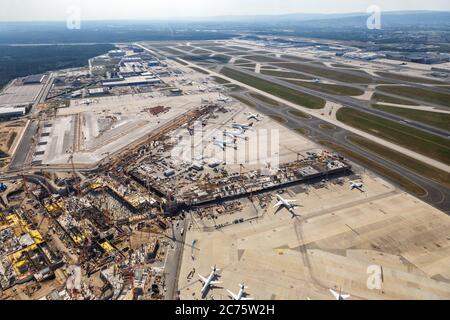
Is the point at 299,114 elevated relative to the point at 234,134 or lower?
elevated

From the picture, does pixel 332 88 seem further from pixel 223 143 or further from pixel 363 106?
pixel 223 143

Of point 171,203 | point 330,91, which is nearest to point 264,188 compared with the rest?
point 171,203

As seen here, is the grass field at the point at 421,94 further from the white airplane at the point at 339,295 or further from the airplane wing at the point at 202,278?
the airplane wing at the point at 202,278

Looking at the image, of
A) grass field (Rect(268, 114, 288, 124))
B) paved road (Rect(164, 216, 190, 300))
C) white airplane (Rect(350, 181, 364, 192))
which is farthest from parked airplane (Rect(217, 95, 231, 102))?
paved road (Rect(164, 216, 190, 300))

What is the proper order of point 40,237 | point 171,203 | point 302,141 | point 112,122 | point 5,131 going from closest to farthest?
point 40,237, point 171,203, point 302,141, point 5,131, point 112,122

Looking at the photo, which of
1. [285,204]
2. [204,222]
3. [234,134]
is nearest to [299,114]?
[234,134]

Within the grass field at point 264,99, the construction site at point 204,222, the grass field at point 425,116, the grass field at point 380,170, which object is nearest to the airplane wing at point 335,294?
the construction site at point 204,222

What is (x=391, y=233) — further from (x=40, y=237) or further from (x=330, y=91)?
(x=330, y=91)
